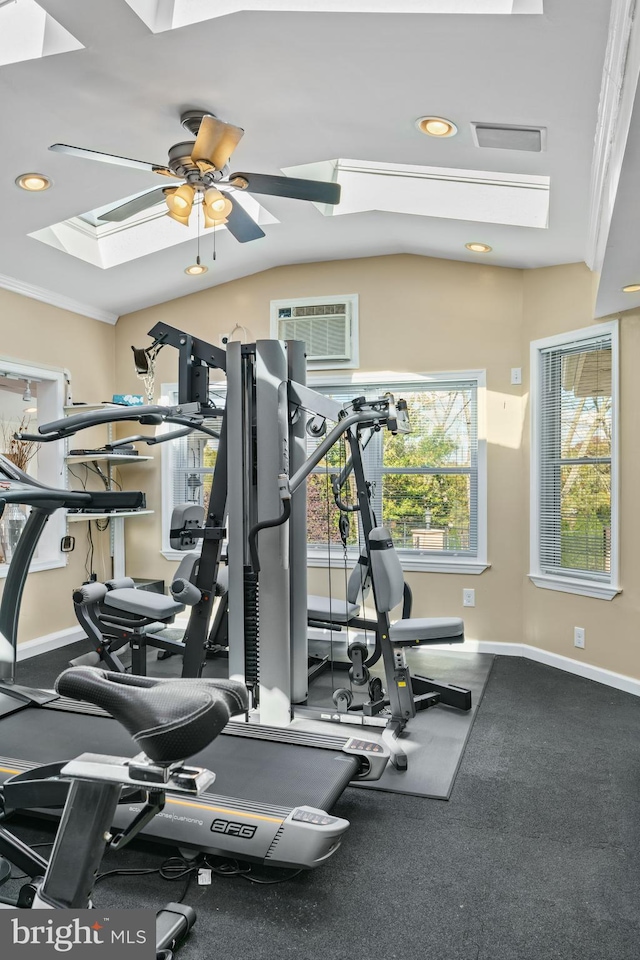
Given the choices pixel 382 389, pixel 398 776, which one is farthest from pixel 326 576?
pixel 398 776

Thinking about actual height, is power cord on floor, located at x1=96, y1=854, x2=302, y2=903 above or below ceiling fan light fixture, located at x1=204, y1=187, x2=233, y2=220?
below

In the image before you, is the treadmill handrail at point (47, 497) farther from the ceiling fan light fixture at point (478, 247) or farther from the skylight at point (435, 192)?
the ceiling fan light fixture at point (478, 247)

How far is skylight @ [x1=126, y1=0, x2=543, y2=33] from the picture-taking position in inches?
84.0

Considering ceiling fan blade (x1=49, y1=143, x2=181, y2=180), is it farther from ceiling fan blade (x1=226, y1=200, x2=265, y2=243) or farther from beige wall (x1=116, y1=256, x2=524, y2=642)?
beige wall (x1=116, y1=256, x2=524, y2=642)

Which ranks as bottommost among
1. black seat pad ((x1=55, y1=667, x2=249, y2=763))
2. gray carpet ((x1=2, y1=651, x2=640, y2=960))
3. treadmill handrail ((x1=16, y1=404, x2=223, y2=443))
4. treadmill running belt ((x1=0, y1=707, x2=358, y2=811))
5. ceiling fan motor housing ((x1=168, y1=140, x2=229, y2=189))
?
gray carpet ((x1=2, y1=651, x2=640, y2=960))

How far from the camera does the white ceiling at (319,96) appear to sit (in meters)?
2.27

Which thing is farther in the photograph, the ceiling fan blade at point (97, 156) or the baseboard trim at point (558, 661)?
the baseboard trim at point (558, 661)

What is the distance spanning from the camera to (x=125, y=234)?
189 inches

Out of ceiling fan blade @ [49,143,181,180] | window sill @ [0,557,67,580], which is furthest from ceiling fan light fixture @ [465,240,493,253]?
window sill @ [0,557,67,580]

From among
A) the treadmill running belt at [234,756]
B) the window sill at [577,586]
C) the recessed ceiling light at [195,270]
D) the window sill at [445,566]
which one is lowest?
the treadmill running belt at [234,756]

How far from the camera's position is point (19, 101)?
9.23 feet

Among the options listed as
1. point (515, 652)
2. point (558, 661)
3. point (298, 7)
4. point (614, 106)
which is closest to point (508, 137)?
point (614, 106)

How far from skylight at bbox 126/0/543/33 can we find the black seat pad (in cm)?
216

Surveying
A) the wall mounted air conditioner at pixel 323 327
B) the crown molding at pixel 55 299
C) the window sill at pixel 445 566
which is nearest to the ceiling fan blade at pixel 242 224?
the wall mounted air conditioner at pixel 323 327
